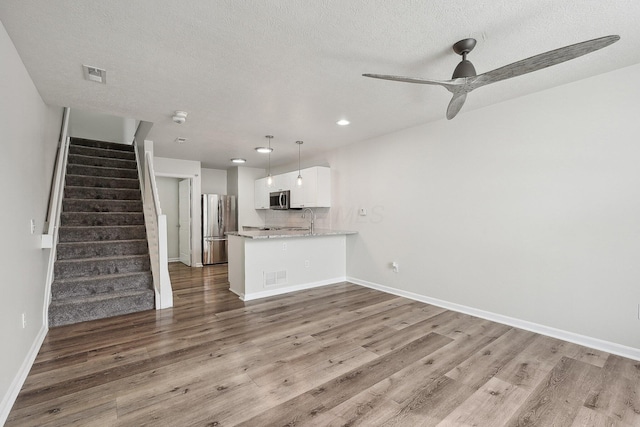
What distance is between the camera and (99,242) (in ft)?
13.2

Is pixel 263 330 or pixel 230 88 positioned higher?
pixel 230 88

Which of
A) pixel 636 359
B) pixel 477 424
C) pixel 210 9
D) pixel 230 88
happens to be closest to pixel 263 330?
pixel 477 424

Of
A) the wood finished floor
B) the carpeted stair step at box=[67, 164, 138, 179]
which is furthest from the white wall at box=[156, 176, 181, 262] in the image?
the wood finished floor

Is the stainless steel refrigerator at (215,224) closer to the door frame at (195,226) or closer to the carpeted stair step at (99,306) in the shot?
the door frame at (195,226)

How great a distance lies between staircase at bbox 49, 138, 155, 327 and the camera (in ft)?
11.1

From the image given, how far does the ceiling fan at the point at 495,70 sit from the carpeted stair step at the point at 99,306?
355 centimetres

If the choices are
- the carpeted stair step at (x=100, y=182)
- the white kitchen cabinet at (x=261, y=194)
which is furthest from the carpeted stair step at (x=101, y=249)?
the white kitchen cabinet at (x=261, y=194)

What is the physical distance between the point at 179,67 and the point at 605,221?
3.81 metres

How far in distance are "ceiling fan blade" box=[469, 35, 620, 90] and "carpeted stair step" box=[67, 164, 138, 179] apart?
221 inches

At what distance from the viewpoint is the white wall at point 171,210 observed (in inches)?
289

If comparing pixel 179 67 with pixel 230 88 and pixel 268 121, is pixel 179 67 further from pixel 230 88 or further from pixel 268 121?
pixel 268 121

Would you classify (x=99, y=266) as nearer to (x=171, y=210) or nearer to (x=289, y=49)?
(x=289, y=49)

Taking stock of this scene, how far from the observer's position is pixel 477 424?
1.71 metres

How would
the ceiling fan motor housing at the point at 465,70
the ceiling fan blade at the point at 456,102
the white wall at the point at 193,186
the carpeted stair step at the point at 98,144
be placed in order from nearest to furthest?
the ceiling fan motor housing at the point at 465,70 → the ceiling fan blade at the point at 456,102 → the carpeted stair step at the point at 98,144 → the white wall at the point at 193,186
